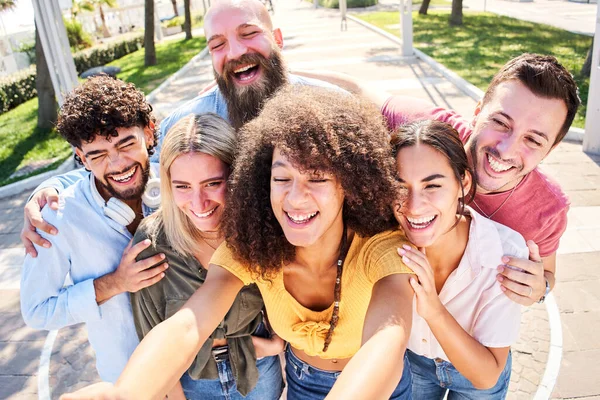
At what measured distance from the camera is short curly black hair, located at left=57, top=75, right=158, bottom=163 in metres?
2.27

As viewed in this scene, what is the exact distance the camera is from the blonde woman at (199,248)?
2.13 meters

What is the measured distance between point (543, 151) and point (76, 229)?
7.42ft

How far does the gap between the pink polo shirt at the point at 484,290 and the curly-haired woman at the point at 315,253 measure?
337 mm

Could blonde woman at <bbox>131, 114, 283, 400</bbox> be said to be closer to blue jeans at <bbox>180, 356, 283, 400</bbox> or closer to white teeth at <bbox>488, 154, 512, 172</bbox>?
blue jeans at <bbox>180, 356, 283, 400</bbox>

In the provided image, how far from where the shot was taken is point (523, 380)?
3348mm

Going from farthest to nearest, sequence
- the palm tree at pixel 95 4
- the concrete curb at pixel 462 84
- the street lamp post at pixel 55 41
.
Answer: the palm tree at pixel 95 4, the concrete curb at pixel 462 84, the street lamp post at pixel 55 41

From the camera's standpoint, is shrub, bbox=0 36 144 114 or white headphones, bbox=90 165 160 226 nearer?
white headphones, bbox=90 165 160 226

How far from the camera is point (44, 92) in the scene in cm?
973

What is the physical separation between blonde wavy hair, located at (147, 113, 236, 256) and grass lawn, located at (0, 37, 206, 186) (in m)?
7.05

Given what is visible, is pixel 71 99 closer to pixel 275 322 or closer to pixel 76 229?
pixel 76 229

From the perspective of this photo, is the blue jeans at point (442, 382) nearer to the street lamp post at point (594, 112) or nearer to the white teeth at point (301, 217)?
the white teeth at point (301, 217)

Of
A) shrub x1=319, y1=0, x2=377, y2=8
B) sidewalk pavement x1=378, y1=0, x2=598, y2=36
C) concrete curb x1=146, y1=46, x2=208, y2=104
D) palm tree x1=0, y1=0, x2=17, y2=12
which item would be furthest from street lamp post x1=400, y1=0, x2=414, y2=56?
shrub x1=319, y1=0, x2=377, y2=8

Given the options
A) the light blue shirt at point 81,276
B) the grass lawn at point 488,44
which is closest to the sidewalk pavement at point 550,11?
the grass lawn at point 488,44

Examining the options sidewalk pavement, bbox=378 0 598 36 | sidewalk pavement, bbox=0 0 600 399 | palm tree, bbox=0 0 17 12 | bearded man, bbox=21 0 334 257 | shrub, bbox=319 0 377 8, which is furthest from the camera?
shrub, bbox=319 0 377 8
